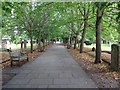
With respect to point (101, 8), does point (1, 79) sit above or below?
below

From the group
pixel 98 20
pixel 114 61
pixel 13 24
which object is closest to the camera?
pixel 114 61

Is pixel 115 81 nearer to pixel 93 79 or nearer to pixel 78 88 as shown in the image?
pixel 93 79

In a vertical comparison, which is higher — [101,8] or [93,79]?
[101,8]

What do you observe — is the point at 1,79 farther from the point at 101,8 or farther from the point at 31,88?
the point at 101,8

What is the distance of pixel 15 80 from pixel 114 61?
4474 mm

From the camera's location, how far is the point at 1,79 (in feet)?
28.6

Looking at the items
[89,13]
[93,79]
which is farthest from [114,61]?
[89,13]

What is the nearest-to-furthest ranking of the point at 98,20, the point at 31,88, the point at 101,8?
1. the point at 31,88
2. the point at 101,8
3. the point at 98,20

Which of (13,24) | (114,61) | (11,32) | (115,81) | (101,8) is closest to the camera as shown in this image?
(115,81)

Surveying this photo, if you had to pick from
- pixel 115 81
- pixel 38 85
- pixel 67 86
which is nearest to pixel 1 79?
pixel 38 85

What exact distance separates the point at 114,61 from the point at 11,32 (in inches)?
876

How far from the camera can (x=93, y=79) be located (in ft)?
28.7

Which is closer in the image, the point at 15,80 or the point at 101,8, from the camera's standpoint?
the point at 15,80

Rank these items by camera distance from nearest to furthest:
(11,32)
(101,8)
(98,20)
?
(101,8), (98,20), (11,32)
